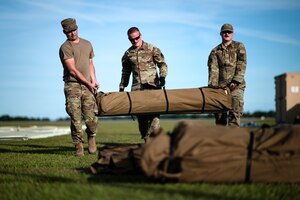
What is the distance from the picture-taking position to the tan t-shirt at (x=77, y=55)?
9.14 m

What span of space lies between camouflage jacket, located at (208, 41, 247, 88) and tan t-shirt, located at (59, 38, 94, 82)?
8.56ft

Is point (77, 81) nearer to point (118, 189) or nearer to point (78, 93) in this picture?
point (78, 93)

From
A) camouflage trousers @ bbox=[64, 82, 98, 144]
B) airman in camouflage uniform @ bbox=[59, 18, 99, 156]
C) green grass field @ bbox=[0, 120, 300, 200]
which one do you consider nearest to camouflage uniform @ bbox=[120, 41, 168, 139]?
airman in camouflage uniform @ bbox=[59, 18, 99, 156]

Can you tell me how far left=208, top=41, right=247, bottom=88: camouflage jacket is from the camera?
905 centimetres

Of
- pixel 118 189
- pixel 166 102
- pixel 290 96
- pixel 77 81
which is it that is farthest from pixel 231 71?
pixel 290 96

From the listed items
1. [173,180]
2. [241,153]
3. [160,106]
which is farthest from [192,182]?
[160,106]

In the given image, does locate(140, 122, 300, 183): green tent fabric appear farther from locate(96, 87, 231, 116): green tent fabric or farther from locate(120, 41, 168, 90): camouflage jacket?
locate(120, 41, 168, 90): camouflage jacket

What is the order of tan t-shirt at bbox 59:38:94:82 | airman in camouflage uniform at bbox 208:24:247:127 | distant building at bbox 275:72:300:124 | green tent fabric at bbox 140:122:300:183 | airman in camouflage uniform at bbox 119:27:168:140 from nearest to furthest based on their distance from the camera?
green tent fabric at bbox 140:122:300:183 → airman in camouflage uniform at bbox 208:24:247:127 → tan t-shirt at bbox 59:38:94:82 → airman in camouflage uniform at bbox 119:27:168:140 → distant building at bbox 275:72:300:124

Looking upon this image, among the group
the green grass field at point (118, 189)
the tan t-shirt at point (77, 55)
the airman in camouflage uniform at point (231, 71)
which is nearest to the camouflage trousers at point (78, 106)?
the tan t-shirt at point (77, 55)

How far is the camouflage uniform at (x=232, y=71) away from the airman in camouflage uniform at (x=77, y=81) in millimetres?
2549

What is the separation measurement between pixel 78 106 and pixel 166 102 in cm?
199

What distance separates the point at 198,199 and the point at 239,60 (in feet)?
18.2

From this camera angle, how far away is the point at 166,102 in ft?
27.6

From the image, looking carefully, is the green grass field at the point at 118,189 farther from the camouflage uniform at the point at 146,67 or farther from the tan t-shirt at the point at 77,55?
the camouflage uniform at the point at 146,67
